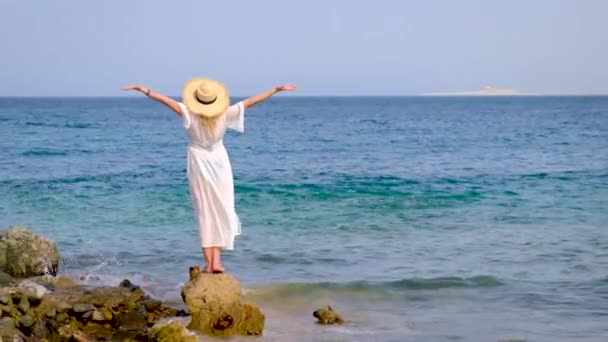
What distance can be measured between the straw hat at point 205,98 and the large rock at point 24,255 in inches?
161

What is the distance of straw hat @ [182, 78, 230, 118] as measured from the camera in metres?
8.85

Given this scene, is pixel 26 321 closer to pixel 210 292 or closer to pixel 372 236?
pixel 210 292

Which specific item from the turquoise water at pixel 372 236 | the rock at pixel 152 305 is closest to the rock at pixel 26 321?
the rock at pixel 152 305

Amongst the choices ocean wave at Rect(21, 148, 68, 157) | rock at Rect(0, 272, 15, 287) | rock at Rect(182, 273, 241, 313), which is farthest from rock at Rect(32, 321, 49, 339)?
ocean wave at Rect(21, 148, 68, 157)

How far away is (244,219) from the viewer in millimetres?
17312

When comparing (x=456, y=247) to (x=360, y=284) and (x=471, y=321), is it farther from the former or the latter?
(x=471, y=321)

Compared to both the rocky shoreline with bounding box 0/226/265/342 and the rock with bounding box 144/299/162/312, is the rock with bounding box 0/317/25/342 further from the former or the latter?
the rock with bounding box 144/299/162/312

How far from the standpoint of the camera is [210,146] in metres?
9.04

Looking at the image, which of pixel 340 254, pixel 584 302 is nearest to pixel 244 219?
pixel 340 254

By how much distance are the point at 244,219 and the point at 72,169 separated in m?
12.8

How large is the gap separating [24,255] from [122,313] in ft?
9.24

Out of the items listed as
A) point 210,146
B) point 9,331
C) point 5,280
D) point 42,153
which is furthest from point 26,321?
point 42,153

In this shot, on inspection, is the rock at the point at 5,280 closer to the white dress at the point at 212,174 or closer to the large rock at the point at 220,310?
the large rock at the point at 220,310

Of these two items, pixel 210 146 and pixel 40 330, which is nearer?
pixel 40 330
